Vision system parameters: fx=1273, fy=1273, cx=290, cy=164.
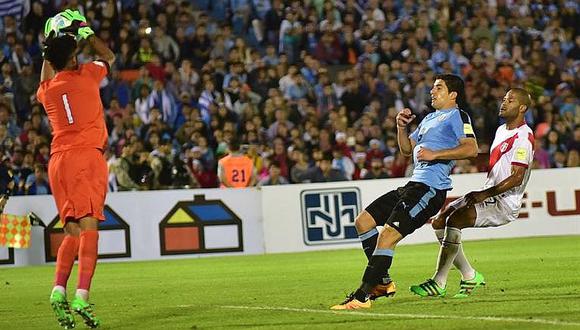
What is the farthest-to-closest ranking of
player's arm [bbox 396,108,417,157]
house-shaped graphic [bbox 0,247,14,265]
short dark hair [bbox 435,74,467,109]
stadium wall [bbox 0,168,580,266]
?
stadium wall [bbox 0,168,580,266] → house-shaped graphic [bbox 0,247,14,265] → short dark hair [bbox 435,74,467,109] → player's arm [bbox 396,108,417,157]

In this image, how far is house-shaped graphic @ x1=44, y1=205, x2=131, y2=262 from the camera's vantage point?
20.5 meters

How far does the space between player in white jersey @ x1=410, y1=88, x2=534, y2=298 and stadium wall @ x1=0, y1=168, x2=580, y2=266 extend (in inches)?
367

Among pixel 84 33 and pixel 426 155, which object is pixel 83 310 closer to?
pixel 84 33

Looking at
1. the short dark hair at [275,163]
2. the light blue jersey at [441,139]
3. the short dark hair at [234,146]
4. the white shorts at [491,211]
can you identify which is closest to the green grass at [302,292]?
the white shorts at [491,211]

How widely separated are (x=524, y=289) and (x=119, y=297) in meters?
4.22

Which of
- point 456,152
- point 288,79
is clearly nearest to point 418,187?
point 456,152

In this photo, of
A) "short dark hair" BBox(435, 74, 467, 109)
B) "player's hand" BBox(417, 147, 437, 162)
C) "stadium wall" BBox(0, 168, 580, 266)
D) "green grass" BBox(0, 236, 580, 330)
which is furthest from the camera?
"stadium wall" BBox(0, 168, 580, 266)

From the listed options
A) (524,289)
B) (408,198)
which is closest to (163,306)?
(408,198)

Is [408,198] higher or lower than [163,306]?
higher

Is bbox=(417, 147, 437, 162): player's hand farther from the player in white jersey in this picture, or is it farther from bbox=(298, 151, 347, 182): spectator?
bbox=(298, 151, 347, 182): spectator

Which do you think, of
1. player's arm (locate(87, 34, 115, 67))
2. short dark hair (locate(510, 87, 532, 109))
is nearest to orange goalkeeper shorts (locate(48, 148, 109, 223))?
player's arm (locate(87, 34, 115, 67))

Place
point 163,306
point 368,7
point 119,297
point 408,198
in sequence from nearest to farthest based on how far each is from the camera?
point 408,198, point 163,306, point 119,297, point 368,7

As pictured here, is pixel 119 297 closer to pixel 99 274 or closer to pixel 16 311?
pixel 16 311

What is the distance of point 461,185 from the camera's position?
22344mm
